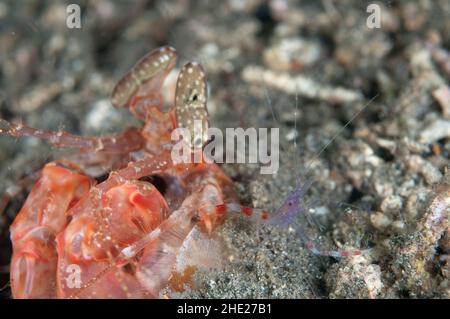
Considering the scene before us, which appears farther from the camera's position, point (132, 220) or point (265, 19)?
point (265, 19)

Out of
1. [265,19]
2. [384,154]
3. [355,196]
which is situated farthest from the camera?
[265,19]

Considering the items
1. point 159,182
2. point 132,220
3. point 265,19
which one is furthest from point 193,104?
point 265,19

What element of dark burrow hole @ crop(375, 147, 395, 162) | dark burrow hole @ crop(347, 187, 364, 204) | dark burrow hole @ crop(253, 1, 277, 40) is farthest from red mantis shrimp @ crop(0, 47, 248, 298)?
dark burrow hole @ crop(253, 1, 277, 40)

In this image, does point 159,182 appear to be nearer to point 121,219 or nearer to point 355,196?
point 121,219

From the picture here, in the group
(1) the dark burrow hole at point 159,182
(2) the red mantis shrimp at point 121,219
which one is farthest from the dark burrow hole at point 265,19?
(1) the dark burrow hole at point 159,182

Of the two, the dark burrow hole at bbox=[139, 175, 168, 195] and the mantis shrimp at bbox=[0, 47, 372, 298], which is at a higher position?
the dark burrow hole at bbox=[139, 175, 168, 195]

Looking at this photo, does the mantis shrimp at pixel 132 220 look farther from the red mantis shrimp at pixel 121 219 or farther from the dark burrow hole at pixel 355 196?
the dark burrow hole at pixel 355 196

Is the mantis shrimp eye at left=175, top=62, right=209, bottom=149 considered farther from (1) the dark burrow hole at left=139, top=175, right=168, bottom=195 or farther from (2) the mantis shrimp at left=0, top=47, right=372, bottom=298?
(1) the dark burrow hole at left=139, top=175, right=168, bottom=195

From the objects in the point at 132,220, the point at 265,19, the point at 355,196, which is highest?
the point at 265,19

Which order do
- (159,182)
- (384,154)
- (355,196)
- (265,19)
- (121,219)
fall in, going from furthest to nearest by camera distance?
(265,19) → (384,154) → (355,196) → (159,182) → (121,219)

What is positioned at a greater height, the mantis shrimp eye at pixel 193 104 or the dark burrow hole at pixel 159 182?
the mantis shrimp eye at pixel 193 104

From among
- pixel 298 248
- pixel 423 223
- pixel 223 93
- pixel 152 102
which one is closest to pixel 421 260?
pixel 423 223

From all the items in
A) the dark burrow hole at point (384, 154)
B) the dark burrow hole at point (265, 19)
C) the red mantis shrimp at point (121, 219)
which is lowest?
the red mantis shrimp at point (121, 219)
